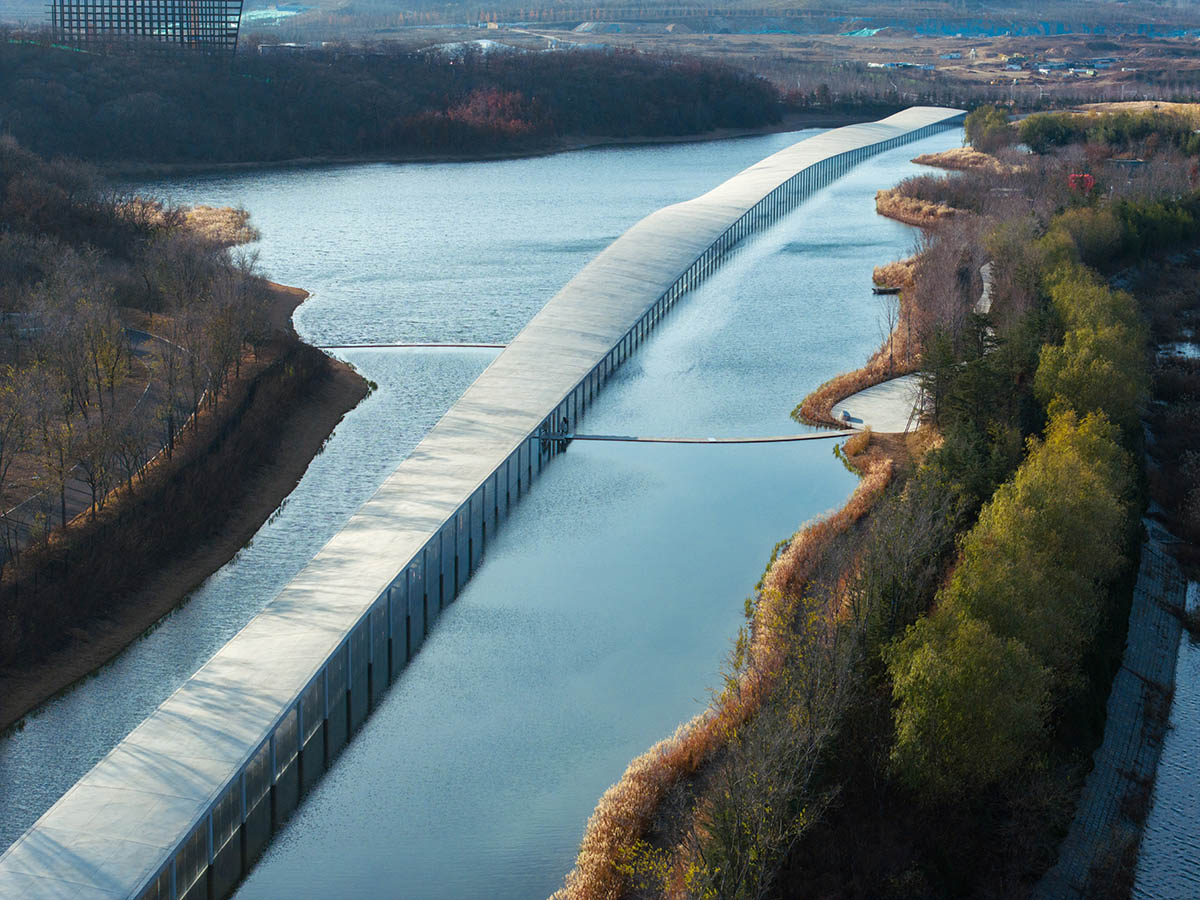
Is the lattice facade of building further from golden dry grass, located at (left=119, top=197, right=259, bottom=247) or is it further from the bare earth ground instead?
the bare earth ground

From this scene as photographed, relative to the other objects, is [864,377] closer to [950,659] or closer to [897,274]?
[897,274]

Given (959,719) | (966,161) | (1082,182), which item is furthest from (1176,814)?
(966,161)

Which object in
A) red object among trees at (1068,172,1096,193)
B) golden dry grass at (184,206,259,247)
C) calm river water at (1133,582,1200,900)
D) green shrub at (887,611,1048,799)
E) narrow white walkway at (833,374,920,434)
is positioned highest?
red object among trees at (1068,172,1096,193)

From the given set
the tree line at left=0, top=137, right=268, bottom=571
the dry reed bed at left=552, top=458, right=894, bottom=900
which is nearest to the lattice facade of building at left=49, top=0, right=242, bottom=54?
the tree line at left=0, top=137, right=268, bottom=571

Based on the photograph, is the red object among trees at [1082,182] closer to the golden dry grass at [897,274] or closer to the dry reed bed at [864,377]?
the golden dry grass at [897,274]

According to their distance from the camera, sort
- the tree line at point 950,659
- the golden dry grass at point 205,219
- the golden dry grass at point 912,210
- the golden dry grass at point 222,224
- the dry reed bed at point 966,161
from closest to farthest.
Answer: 1. the tree line at point 950,659
2. the golden dry grass at point 205,219
3. the golden dry grass at point 222,224
4. the golden dry grass at point 912,210
5. the dry reed bed at point 966,161

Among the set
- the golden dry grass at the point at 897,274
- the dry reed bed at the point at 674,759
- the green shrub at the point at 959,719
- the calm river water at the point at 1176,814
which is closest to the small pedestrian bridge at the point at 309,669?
the dry reed bed at the point at 674,759
